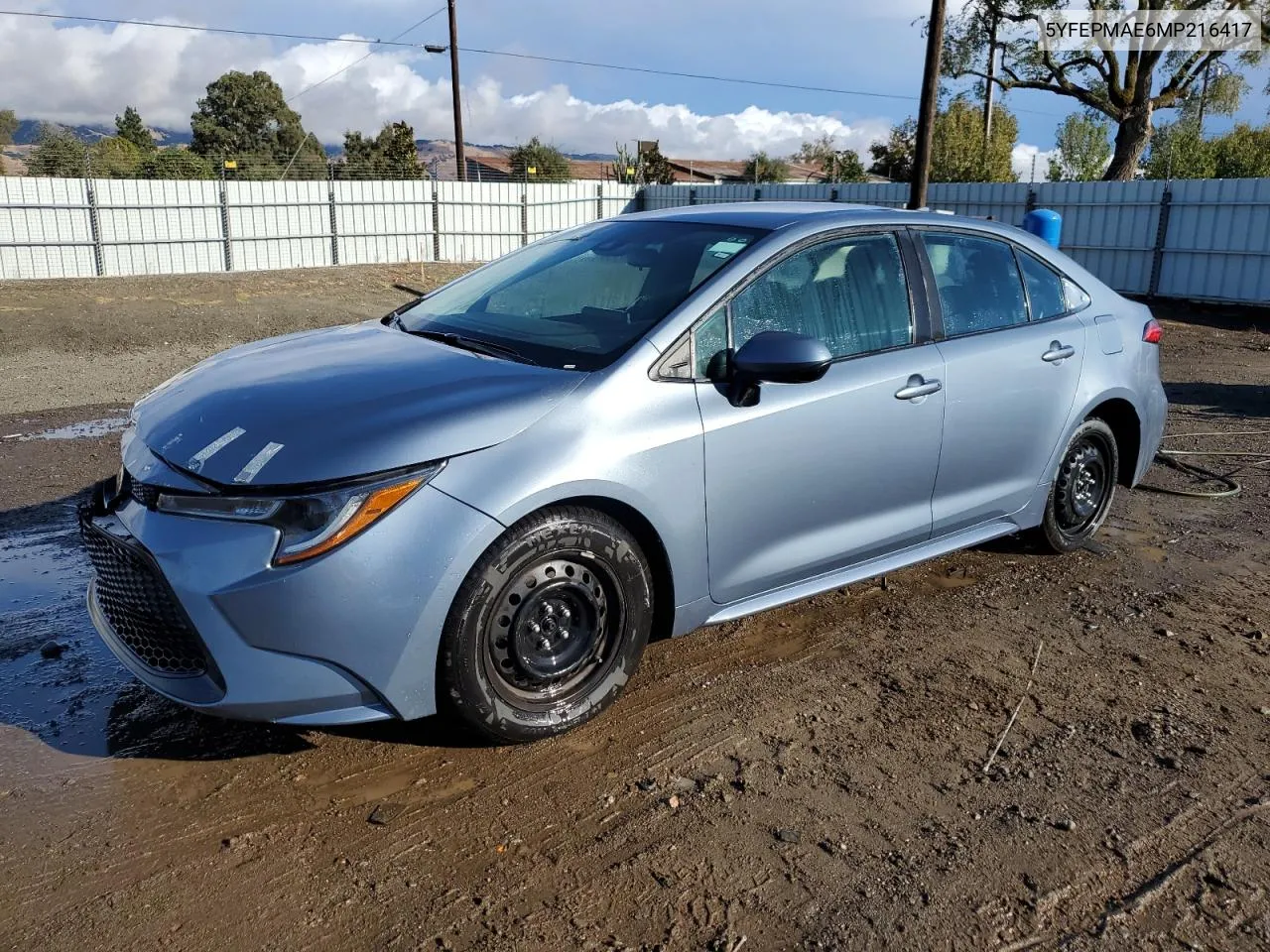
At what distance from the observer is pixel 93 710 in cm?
346

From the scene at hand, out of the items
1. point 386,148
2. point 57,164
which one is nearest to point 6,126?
point 386,148

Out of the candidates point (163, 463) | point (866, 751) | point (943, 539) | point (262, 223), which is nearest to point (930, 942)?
point (866, 751)

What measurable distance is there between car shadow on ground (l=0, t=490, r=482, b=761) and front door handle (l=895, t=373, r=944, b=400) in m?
2.03

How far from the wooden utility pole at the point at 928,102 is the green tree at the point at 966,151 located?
2723 cm

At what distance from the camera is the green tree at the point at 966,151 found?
4488cm

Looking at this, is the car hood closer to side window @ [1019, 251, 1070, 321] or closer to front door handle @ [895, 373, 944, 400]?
front door handle @ [895, 373, 944, 400]

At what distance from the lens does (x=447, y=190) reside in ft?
81.9

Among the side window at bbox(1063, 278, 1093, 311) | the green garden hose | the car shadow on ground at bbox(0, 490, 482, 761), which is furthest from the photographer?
the green garden hose

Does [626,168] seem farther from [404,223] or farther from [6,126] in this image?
[6,126]

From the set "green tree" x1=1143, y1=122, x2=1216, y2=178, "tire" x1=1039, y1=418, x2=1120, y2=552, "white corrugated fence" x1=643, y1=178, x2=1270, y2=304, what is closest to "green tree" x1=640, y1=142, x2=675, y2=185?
"green tree" x1=1143, y1=122, x2=1216, y2=178

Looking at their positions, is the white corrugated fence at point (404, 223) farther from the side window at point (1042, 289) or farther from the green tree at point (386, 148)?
the green tree at point (386, 148)

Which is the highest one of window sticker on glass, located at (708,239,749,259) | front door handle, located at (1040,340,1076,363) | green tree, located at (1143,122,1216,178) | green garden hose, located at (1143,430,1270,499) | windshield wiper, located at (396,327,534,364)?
green tree, located at (1143,122,1216,178)

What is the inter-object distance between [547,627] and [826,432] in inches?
49.5

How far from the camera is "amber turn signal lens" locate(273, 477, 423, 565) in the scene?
2.74 metres
